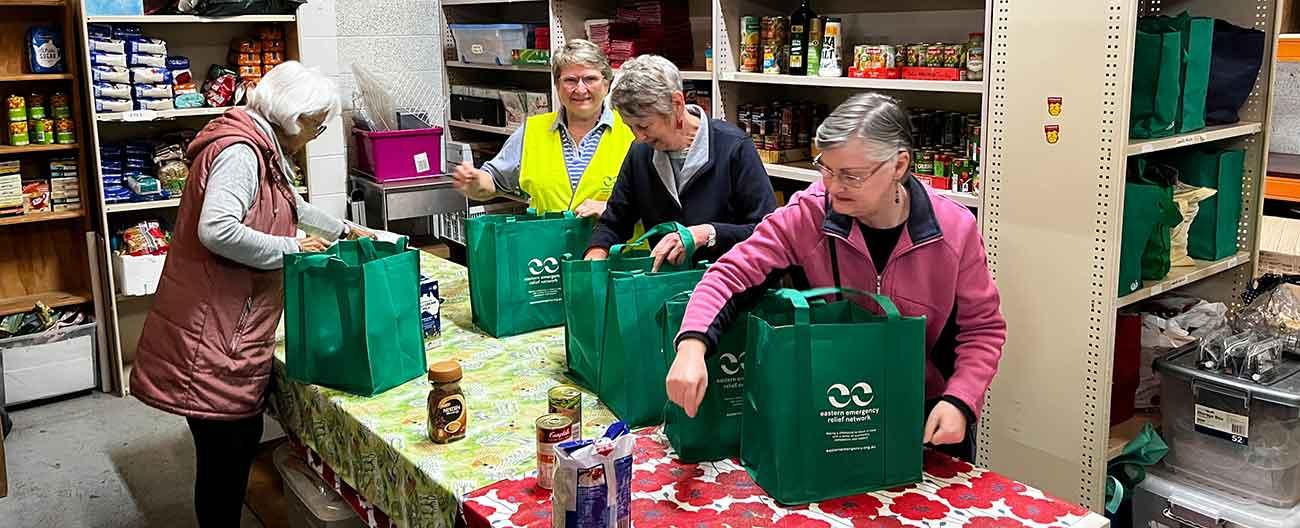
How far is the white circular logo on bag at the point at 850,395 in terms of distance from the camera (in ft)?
5.71

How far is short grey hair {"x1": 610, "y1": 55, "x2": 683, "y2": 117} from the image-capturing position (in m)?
2.54

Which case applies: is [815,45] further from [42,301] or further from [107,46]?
[42,301]

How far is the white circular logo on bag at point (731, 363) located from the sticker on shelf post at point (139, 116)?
380cm

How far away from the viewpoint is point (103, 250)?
16.0ft

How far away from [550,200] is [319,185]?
96.8 inches

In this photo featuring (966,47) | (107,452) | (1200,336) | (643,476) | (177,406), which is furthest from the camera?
(107,452)

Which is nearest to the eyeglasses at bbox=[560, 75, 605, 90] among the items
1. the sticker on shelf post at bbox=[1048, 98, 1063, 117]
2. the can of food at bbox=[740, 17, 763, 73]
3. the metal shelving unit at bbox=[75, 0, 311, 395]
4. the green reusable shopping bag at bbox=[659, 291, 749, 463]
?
the can of food at bbox=[740, 17, 763, 73]

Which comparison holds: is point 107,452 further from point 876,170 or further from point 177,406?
point 876,170

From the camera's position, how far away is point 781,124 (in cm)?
414

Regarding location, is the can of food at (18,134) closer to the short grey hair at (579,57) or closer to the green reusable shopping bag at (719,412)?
the short grey hair at (579,57)

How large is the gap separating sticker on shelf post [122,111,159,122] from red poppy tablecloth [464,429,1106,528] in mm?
3665

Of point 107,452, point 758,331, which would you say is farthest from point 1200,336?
point 107,452

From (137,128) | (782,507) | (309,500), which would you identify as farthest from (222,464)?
(137,128)

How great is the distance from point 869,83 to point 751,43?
0.66 metres
